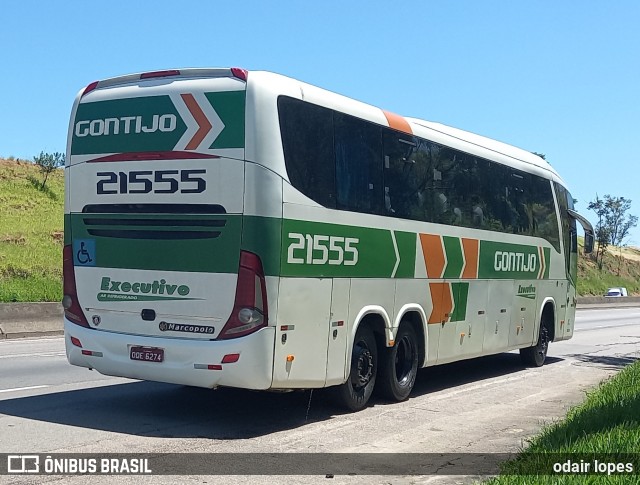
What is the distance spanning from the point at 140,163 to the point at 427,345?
16.4ft

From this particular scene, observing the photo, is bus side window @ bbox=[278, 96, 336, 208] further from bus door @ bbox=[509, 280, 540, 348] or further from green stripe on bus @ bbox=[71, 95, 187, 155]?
bus door @ bbox=[509, 280, 540, 348]

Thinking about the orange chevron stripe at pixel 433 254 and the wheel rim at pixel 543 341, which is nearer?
the orange chevron stripe at pixel 433 254

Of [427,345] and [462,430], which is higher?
[427,345]

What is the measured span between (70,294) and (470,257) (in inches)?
249

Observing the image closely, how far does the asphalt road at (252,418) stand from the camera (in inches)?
332

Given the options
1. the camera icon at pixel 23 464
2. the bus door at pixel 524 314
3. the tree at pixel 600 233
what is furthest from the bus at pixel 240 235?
the tree at pixel 600 233

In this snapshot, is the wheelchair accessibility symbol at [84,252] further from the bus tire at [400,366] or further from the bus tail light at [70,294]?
the bus tire at [400,366]

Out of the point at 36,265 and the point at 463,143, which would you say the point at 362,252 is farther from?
the point at 36,265

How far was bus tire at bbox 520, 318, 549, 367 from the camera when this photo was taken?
17562mm

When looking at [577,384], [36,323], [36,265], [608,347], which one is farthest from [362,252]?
[36,265]

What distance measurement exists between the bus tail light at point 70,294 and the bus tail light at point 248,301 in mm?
1995

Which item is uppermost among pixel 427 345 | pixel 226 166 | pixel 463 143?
pixel 463 143

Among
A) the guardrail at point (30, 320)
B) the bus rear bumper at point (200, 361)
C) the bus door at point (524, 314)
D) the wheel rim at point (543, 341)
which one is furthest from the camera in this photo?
the guardrail at point (30, 320)

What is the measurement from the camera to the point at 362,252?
10820 mm
